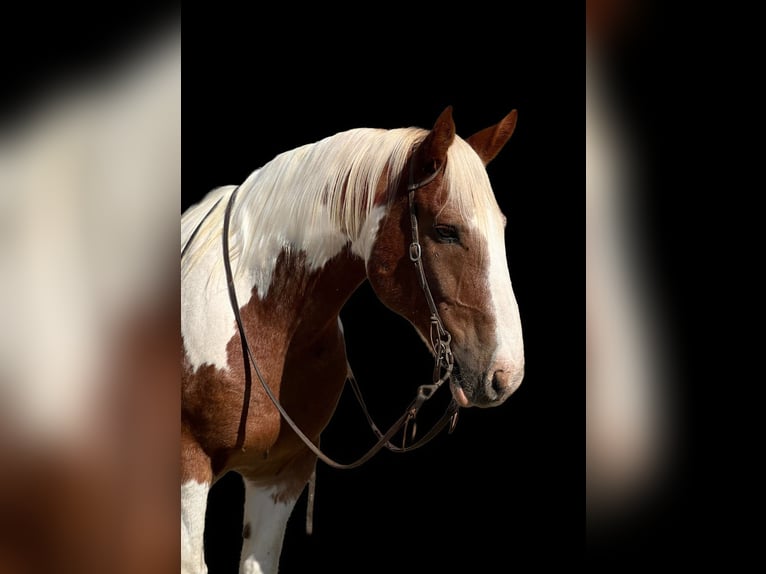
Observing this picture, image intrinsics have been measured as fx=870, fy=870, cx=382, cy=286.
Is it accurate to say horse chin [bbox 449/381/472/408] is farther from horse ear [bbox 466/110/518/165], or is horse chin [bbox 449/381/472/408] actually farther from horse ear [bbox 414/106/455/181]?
horse ear [bbox 466/110/518/165]

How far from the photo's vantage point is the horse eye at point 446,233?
2.40m

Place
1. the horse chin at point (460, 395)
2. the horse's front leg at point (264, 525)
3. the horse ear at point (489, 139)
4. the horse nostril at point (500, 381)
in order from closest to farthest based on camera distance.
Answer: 1. the horse nostril at point (500, 381)
2. the horse chin at point (460, 395)
3. the horse ear at point (489, 139)
4. the horse's front leg at point (264, 525)

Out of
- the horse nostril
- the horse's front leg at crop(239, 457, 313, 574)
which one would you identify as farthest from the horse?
the horse's front leg at crop(239, 457, 313, 574)

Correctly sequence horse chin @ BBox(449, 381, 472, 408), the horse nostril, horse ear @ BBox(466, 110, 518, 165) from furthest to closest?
1. horse ear @ BBox(466, 110, 518, 165)
2. horse chin @ BBox(449, 381, 472, 408)
3. the horse nostril

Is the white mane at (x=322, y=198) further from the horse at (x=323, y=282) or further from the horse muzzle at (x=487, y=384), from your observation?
the horse muzzle at (x=487, y=384)

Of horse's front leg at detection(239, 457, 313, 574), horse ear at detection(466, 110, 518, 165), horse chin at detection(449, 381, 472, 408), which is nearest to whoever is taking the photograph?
horse chin at detection(449, 381, 472, 408)

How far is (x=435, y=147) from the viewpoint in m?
2.41

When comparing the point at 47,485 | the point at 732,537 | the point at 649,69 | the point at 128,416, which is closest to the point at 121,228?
the point at 128,416

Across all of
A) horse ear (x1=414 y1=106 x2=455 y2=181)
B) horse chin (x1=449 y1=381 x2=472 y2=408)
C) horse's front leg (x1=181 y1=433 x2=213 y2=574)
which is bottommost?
horse's front leg (x1=181 y1=433 x2=213 y2=574)

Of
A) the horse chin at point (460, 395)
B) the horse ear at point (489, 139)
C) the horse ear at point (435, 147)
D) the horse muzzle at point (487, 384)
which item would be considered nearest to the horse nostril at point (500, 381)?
the horse muzzle at point (487, 384)

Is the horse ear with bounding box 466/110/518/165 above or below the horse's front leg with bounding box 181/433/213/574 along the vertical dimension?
above

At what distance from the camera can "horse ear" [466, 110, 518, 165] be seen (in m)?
2.66

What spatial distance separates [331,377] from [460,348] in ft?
1.98

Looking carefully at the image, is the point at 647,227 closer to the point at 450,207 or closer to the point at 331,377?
the point at 450,207
